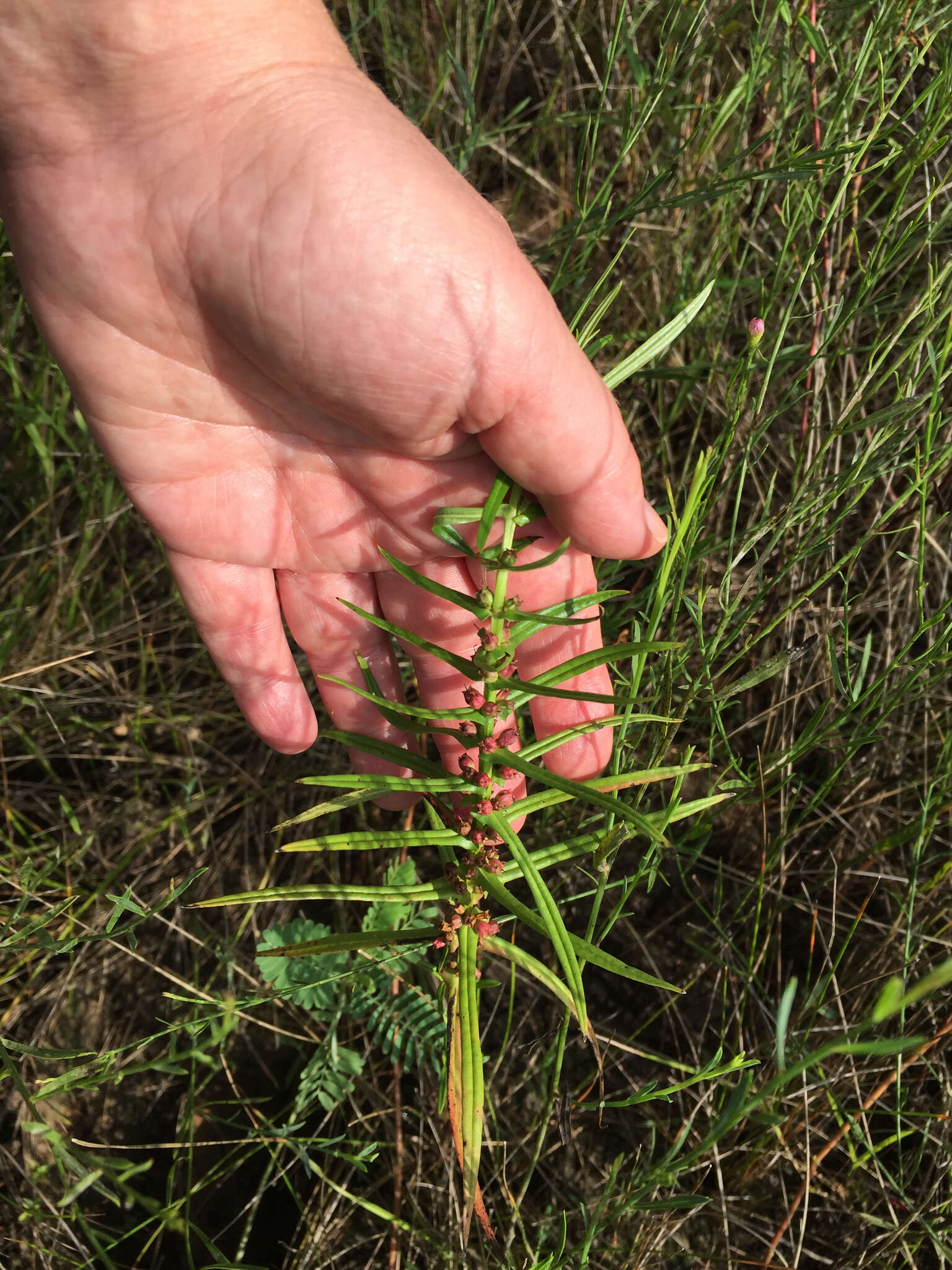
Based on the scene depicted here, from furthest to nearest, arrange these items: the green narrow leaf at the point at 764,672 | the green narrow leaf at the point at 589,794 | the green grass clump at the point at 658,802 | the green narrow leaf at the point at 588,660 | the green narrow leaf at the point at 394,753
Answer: the green grass clump at the point at 658,802
the green narrow leaf at the point at 764,672
the green narrow leaf at the point at 394,753
the green narrow leaf at the point at 588,660
the green narrow leaf at the point at 589,794

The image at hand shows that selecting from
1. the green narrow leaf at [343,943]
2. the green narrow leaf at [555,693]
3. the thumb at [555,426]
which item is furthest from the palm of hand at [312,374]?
the green narrow leaf at [343,943]

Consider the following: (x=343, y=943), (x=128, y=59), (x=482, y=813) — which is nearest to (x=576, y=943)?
(x=482, y=813)

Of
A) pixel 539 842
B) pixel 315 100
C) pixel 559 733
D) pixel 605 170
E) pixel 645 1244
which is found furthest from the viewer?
pixel 605 170

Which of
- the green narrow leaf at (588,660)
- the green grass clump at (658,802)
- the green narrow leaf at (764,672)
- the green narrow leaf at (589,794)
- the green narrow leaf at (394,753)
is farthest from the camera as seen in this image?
the green grass clump at (658,802)

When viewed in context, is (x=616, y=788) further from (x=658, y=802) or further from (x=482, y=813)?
(x=658, y=802)

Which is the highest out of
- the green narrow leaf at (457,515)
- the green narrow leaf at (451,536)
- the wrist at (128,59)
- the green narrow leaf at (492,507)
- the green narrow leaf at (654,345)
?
the wrist at (128,59)

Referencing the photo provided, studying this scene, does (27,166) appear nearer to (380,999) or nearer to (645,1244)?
(380,999)

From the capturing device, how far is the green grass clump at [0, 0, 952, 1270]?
162cm

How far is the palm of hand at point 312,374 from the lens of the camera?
1449 mm

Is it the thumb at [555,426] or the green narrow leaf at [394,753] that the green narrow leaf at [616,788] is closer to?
the green narrow leaf at [394,753]

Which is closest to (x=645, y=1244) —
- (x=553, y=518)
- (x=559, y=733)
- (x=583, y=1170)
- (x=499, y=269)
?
(x=583, y=1170)

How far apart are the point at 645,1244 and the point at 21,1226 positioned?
1200mm

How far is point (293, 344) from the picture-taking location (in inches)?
60.6

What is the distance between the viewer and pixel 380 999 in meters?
1.84
